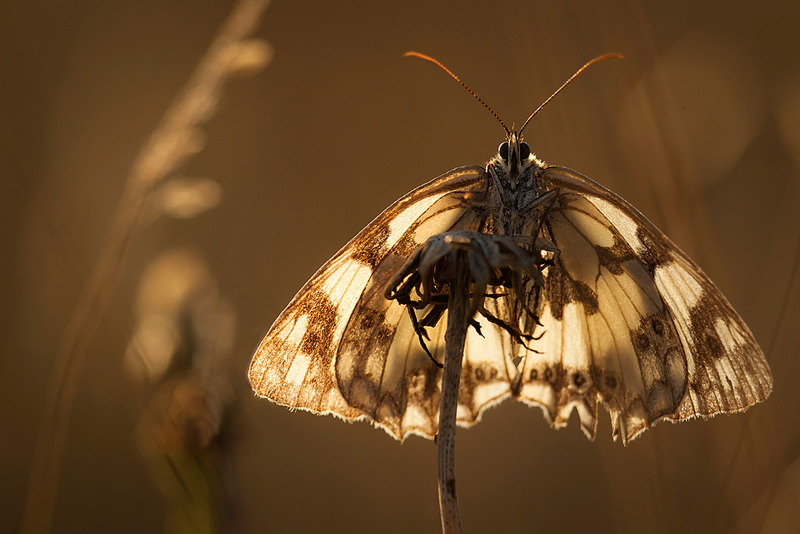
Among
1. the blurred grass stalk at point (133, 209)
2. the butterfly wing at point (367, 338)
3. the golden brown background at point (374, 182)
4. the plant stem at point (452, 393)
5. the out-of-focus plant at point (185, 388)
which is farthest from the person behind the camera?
the golden brown background at point (374, 182)

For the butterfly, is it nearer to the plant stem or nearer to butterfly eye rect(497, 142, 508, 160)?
butterfly eye rect(497, 142, 508, 160)

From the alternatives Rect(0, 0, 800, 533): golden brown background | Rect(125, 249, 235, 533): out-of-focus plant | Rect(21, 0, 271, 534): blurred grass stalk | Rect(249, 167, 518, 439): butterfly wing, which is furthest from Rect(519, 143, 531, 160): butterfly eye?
Rect(125, 249, 235, 533): out-of-focus plant

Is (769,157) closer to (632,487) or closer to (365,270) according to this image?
(632,487)

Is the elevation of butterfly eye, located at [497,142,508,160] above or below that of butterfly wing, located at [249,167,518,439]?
above

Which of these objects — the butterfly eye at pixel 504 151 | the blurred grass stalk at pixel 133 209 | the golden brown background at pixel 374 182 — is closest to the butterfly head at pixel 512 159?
the butterfly eye at pixel 504 151

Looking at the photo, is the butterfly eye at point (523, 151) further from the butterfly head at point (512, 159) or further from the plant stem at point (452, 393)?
the plant stem at point (452, 393)
